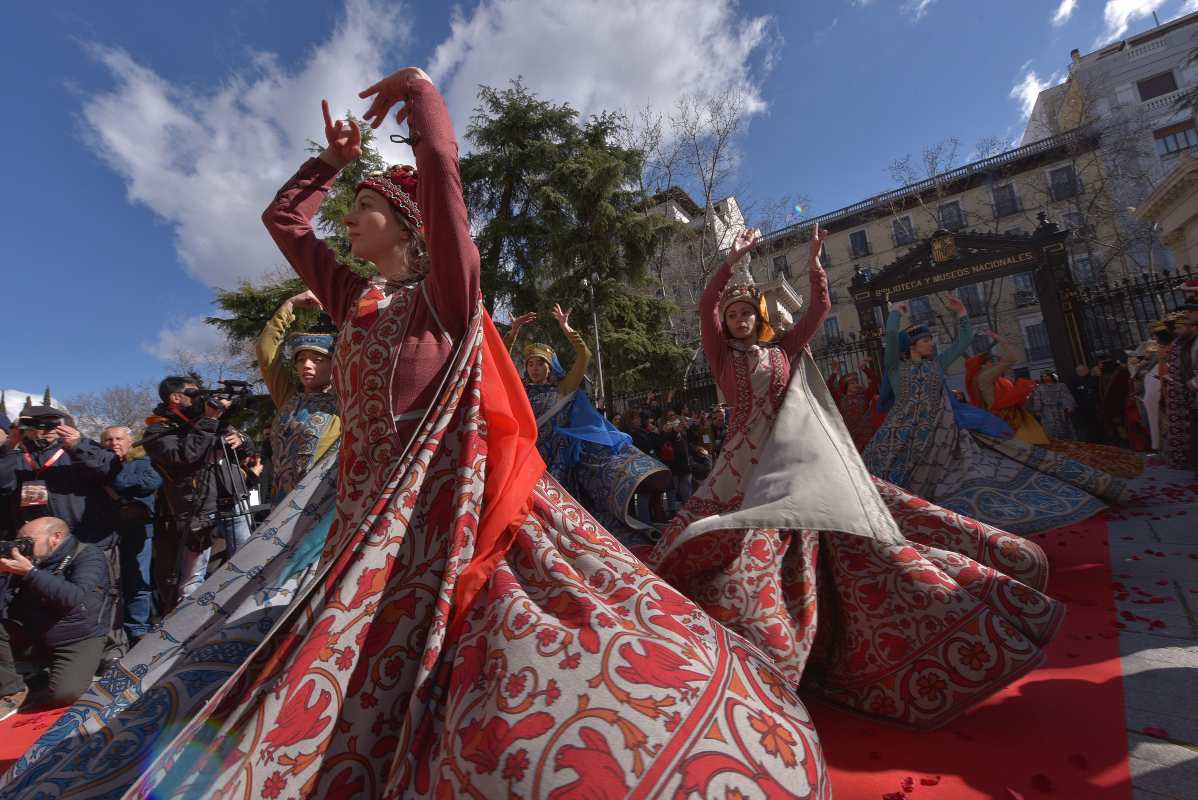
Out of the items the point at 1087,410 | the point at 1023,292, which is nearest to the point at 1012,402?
the point at 1087,410

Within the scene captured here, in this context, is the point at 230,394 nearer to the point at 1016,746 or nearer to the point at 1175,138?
the point at 1016,746

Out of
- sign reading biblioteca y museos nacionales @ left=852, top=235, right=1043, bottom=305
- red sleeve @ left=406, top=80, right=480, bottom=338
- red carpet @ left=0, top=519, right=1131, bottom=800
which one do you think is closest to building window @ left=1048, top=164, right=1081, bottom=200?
sign reading biblioteca y museos nacionales @ left=852, top=235, right=1043, bottom=305

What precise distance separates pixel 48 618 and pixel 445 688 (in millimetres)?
3779

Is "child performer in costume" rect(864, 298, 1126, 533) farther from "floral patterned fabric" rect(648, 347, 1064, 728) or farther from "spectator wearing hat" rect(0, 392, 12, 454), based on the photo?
"spectator wearing hat" rect(0, 392, 12, 454)

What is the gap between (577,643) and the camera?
0.99m

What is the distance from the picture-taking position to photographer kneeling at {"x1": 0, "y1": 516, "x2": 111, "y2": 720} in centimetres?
312

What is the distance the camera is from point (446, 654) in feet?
3.63

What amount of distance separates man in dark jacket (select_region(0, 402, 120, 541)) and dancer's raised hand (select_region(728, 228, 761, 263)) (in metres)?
4.78

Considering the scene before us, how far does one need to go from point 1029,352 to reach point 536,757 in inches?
1316

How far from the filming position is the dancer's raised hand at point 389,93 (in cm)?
149

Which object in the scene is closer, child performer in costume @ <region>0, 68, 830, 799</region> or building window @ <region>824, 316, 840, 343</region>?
child performer in costume @ <region>0, 68, 830, 799</region>

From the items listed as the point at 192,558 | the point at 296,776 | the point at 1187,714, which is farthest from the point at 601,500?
the point at 296,776

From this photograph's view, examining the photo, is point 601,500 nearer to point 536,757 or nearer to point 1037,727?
point 1037,727

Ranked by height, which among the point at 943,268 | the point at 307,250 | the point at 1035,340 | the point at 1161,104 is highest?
the point at 1161,104
